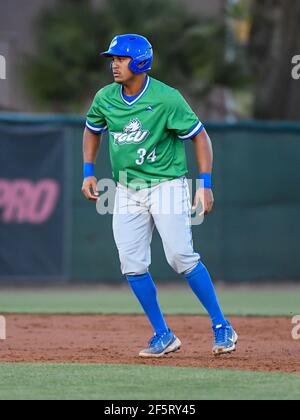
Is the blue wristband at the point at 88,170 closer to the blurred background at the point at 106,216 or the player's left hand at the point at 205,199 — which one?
the player's left hand at the point at 205,199

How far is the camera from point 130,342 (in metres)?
8.46

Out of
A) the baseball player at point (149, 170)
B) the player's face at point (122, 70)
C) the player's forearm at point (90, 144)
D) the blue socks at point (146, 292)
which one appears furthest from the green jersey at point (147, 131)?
the blue socks at point (146, 292)

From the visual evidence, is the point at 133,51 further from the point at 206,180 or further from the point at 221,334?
the point at 221,334

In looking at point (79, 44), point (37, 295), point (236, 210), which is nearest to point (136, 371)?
point (37, 295)

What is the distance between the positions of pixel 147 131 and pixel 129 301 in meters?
5.49

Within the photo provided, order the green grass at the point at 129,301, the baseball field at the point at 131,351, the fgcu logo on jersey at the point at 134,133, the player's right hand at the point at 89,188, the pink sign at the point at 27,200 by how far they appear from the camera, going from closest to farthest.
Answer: the baseball field at the point at 131,351
the fgcu logo on jersey at the point at 134,133
the player's right hand at the point at 89,188
the green grass at the point at 129,301
the pink sign at the point at 27,200

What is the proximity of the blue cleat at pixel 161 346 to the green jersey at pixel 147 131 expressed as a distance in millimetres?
1039

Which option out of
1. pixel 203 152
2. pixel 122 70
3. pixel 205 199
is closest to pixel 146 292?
pixel 205 199

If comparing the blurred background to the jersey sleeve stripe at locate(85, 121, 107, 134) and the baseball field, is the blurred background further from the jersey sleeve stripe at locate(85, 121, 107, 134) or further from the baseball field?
the jersey sleeve stripe at locate(85, 121, 107, 134)

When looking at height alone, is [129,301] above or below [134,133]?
below

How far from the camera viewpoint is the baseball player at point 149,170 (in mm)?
7168

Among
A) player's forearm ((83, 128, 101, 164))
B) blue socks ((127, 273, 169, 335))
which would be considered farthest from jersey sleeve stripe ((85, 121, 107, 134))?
blue socks ((127, 273, 169, 335))

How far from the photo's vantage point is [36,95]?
1928 cm

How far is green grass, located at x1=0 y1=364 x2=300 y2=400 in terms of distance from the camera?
18.7 ft
